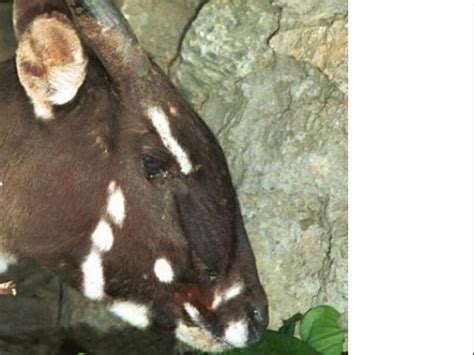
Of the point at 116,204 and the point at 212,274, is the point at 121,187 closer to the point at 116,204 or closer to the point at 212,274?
the point at 116,204

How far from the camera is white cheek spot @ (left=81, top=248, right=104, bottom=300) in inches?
144

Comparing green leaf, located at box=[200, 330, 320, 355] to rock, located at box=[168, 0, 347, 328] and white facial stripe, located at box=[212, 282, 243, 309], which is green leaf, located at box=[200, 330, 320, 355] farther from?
white facial stripe, located at box=[212, 282, 243, 309]

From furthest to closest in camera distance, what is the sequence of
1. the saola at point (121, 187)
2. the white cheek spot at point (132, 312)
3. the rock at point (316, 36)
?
1. the rock at point (316, 36)
2. the white cheek spot at point (132, 312)
3. the saola at point (121, 187)

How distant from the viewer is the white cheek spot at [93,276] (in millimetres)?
3646

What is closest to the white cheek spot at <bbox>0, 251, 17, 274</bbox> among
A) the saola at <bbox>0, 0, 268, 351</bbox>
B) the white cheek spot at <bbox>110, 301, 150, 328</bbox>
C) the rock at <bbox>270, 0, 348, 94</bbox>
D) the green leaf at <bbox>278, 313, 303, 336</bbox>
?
the saola at <bbox>0, 0, 268, 351</bbox>

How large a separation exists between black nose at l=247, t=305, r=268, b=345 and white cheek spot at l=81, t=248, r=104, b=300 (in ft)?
1.33

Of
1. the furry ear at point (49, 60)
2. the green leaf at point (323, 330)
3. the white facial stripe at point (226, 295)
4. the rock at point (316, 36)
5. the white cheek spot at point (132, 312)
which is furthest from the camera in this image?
the rock at point (316, 36)

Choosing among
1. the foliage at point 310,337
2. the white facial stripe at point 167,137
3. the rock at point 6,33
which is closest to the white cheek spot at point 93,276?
the white facial stripe at point 167,137

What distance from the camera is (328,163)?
455cm

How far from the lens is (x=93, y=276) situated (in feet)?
12.1

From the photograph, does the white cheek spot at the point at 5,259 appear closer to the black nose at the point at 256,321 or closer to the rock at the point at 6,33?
the black nose at the point at 256,321

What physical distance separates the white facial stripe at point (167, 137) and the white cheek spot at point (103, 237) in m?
0.25

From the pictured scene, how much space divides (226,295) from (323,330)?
0.85 metres
